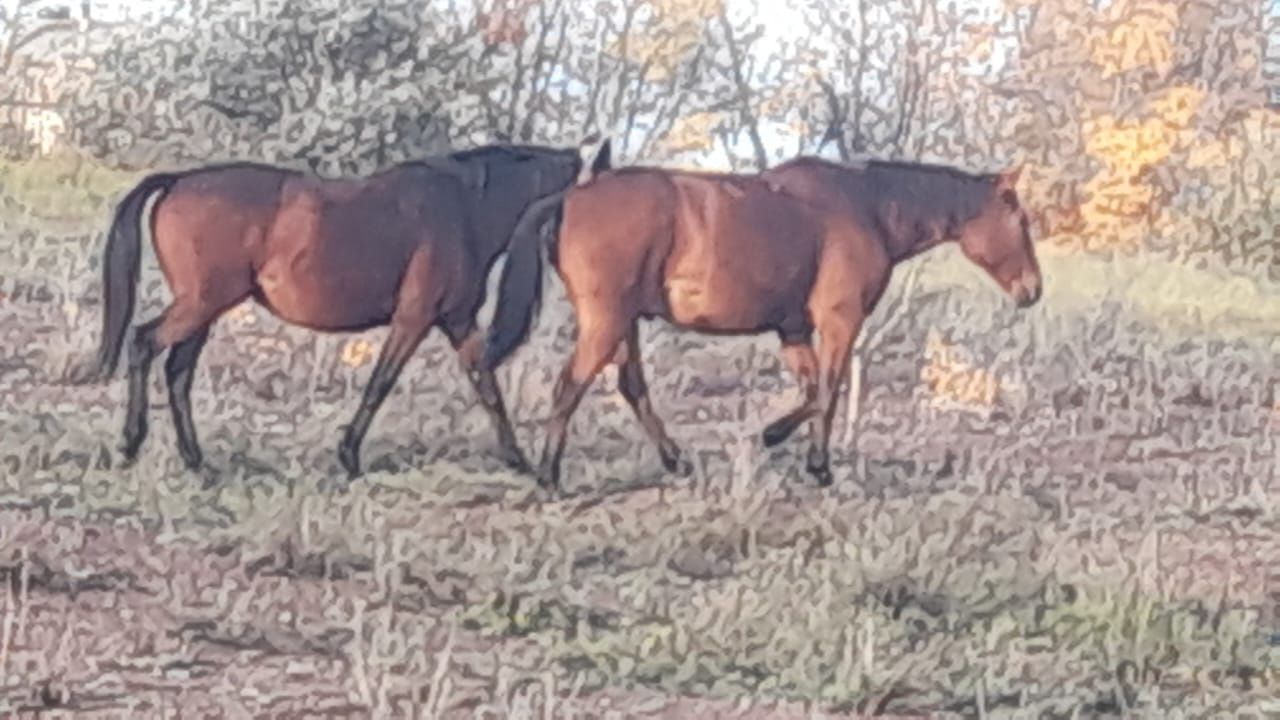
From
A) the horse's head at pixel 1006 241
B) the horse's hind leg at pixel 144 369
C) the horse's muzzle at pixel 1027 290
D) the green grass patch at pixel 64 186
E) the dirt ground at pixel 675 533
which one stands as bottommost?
the dirt ground at pixel 675 533

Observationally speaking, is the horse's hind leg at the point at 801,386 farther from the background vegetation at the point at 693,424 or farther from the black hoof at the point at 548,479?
the black hoof at the point at 548,479

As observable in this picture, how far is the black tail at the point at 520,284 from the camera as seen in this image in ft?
9.32

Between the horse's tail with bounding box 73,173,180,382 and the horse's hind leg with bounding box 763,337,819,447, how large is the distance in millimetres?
1026

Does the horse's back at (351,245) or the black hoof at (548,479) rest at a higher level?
the horse's back at (351,245)

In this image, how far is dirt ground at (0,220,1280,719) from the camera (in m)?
2.75

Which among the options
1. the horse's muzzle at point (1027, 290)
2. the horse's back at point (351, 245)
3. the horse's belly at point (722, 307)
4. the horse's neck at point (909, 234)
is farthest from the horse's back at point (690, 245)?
the horse's muzzle at point (1027, 290)

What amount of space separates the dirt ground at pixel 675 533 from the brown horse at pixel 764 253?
0.12 ft

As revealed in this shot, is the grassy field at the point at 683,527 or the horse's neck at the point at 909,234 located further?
the horse's neck at the point at 909,234

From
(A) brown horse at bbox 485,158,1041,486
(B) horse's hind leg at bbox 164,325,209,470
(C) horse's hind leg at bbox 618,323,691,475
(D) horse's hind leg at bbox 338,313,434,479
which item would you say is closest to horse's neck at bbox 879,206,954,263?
(A) brown horse at bbox 485,158,1041,486

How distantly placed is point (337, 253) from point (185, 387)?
12.5 inches

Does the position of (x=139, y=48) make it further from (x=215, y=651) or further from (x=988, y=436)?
(x=988, y=436)

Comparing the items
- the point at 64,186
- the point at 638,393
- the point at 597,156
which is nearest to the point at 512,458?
the point at 638,393

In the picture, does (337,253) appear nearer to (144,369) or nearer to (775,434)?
(144,369)

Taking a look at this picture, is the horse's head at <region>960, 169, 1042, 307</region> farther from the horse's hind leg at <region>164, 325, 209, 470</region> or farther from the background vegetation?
the horse's hind leg at <region>164, 325, 209, 470</region>
